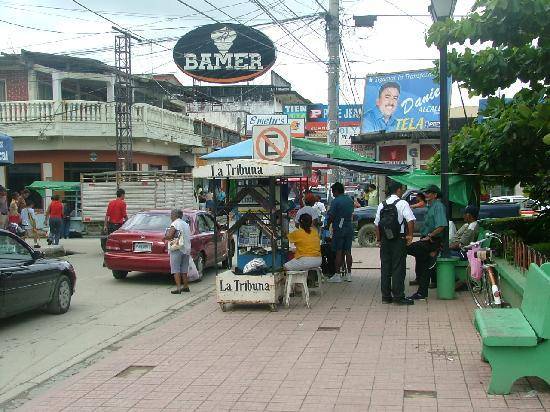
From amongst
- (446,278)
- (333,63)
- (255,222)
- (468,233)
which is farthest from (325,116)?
(446,278)

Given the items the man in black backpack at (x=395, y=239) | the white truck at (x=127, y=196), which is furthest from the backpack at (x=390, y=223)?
the white truck at (x=127, y=196)

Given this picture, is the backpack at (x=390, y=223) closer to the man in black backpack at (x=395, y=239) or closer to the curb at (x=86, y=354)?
the man in black backpack at (x=395, y=239)

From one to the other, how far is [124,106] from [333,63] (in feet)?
38.9

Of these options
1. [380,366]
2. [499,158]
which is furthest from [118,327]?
[499,158]

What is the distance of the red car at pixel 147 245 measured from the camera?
1327cm

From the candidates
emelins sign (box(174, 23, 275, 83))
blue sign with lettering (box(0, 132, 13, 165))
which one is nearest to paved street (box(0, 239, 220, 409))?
blue sign with lettering (box(0, 132, 13, 165))

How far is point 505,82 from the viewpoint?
854 cm

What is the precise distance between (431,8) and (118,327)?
666 centimetres

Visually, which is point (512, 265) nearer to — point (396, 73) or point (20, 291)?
point (20, 291)

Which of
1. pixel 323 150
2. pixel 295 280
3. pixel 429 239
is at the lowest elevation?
pixel 295 280

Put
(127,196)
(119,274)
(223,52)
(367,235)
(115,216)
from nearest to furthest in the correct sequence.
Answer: (119,274)
(115,216)
(127,196)
(367,235)
(223,52)

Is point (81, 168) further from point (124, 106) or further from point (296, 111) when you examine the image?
point (296, 111)

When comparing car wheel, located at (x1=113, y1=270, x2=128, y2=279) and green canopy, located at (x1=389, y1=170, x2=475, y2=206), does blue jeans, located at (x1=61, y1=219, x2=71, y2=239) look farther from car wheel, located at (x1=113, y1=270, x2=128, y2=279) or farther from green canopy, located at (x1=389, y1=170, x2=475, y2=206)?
green canopy, located at (x1=389, y1=170, x2=475, y2=206)

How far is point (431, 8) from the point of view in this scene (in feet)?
32.1
